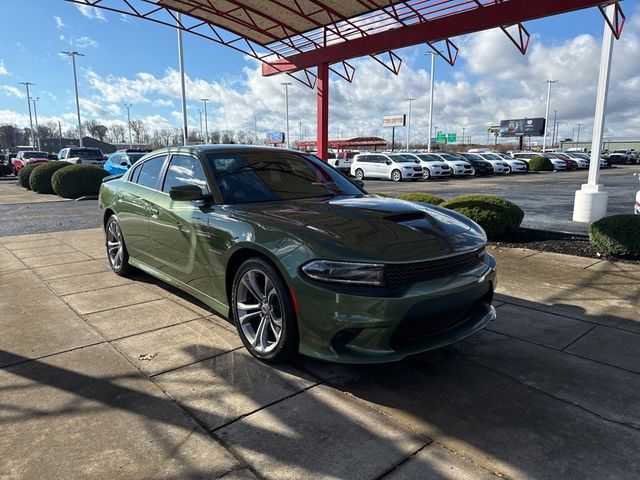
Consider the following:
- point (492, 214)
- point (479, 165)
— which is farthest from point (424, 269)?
point (479, 165)

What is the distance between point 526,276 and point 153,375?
14.7 feet

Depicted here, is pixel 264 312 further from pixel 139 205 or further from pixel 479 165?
pixel 479 165

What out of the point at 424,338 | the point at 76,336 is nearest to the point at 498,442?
the point at 424,338

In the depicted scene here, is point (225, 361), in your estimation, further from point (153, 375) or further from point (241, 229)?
point (241, 229)

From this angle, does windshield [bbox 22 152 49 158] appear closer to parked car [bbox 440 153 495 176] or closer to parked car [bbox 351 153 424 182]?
parked car [bbox 351 153 424 182]

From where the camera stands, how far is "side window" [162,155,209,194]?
4.11 m

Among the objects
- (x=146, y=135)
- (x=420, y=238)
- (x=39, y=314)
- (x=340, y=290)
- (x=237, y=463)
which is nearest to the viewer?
(x=237, y=463)

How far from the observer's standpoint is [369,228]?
3145 millimetres

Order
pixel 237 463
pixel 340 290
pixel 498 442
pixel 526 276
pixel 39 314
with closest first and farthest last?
pixel 237 463 < pixel 498 442 < pixel 340 290 < pixel 39 314 < pixel 526 276

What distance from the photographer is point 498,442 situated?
2.47 metres

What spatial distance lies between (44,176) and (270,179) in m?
16.4

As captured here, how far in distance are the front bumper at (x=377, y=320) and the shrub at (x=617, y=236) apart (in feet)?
14.2

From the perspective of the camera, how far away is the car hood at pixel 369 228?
2.89 m

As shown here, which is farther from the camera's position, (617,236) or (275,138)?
(275,138)
